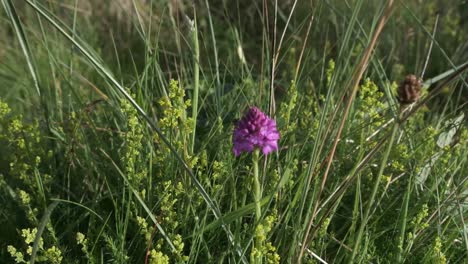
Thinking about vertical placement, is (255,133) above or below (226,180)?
above

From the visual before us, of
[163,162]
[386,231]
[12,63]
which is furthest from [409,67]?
[12,63]

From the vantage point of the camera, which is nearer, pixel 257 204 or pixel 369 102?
pixel 257 204

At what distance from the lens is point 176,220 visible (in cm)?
135

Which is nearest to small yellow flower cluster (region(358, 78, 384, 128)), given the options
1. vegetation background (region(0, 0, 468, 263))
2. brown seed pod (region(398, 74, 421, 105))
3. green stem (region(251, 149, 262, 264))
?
vegetation background (region(0, 0, 468, 263))

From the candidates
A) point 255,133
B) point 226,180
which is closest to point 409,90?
point 255,133

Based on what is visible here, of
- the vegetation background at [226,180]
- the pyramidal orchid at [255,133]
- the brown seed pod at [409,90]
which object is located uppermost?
the brown seed pod at [409,90]

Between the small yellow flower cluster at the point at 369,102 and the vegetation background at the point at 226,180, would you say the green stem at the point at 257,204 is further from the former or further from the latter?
the small yellow flower cluster at the point at 369,102

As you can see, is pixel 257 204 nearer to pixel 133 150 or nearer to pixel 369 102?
pixel 133 150

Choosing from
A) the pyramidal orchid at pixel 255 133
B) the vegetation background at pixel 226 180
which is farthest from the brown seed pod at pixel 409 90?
the pyramidal orchid at pixel 255 133

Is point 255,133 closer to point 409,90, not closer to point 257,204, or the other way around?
point 257,204

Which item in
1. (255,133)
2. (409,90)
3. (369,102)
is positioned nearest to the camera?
(409,90)

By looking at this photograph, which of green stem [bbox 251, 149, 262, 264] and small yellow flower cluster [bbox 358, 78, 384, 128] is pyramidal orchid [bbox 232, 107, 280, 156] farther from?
small yellow flower cluster [bbox 358, 78, 384, 128]

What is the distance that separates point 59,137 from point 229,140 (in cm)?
47

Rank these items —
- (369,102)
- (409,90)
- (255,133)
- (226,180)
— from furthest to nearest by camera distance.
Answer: (369,102) → (226,180) → (255,133) → (409,90)
